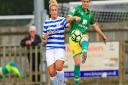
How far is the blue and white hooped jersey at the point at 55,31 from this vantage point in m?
12.0

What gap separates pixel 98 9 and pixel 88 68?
18.5 ft

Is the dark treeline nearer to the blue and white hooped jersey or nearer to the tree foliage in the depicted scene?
the tree foliage

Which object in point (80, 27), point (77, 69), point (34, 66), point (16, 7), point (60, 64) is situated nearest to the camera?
point (60, 64)

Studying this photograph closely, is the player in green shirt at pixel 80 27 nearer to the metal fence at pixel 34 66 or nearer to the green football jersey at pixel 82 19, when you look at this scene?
the green football jersey at pixel 82 19

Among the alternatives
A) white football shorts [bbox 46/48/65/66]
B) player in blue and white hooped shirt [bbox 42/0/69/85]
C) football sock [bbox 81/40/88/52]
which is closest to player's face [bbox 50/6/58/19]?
player in blue and white hooped shirt [bbox 42/0/69/85]

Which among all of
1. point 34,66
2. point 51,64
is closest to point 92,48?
point 34,66

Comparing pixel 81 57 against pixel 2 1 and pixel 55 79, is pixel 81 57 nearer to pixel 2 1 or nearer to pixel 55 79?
pixel 55 79

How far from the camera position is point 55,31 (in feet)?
39.5

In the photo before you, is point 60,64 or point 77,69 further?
point 77,69

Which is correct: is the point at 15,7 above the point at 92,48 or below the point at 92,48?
above

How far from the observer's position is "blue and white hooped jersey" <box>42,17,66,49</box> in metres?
12.0

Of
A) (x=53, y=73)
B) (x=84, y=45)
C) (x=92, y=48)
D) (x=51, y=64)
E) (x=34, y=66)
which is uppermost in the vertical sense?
(x=84, y=45)

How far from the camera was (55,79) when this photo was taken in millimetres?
11969

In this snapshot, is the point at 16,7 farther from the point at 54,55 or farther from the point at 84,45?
the point at 54,55
